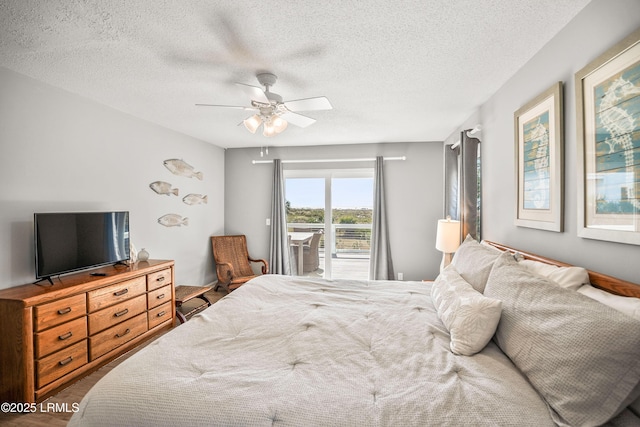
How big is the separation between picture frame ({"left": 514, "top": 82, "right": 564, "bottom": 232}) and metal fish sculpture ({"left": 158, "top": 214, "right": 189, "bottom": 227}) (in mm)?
4123

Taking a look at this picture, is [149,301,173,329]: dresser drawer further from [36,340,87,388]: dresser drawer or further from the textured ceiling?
the textured ceiling

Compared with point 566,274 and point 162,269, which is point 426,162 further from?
point 162,269

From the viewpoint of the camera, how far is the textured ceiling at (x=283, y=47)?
62.1 inches

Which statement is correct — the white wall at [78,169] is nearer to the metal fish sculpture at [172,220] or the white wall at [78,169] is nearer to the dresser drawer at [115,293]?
the metal fish sculpture at [172,220]

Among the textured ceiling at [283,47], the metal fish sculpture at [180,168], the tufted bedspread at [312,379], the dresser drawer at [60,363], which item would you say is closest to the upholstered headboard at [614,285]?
the tufted bedspread at [312,379]

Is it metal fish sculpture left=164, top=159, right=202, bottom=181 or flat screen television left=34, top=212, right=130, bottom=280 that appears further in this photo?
metal fish sculpture left=164, top=159, right=202, bottom=181

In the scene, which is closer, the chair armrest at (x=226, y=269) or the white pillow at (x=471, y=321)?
the white pillow at (x=471, y=321)

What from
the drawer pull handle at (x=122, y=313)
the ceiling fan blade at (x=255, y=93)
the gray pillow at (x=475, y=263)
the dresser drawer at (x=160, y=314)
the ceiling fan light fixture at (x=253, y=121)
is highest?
the ceiling fan blade at (x=255, y=93)

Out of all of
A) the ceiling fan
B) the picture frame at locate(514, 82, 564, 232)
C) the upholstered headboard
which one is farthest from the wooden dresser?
the picture frame at locate(514, 82, 564, 232)

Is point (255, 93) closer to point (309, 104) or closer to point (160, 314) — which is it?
point (309, 104)

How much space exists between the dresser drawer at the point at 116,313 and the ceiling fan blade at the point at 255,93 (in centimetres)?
231

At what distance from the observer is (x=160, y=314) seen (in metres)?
3.24

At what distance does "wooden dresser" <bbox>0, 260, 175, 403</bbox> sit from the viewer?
1958mm

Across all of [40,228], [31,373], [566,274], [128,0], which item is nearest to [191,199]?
[40,228]
